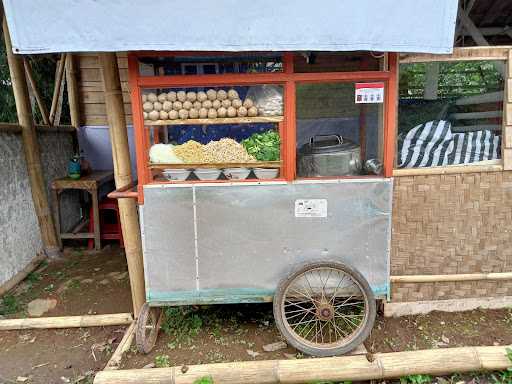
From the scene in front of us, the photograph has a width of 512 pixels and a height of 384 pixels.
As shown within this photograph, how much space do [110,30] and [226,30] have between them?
84 cm

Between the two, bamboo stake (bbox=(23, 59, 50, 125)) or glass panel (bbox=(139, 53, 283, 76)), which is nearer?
glass panel (bbox=(139, 53, 283, 76))

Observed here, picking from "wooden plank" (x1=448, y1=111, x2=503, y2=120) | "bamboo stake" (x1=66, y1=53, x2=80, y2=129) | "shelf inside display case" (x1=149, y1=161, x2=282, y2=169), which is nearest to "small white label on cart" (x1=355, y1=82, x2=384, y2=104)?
"shelf inside display case" (x1=149, y1=161, x2=282, y2=169)

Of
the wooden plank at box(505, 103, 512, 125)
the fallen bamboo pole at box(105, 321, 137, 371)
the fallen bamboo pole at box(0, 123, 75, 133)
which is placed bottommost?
the fallen bamboo pole at box(105, 321, 137, 371)

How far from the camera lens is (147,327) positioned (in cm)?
351

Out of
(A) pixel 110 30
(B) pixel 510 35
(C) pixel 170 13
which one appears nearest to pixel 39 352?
(A) pixel 110 30

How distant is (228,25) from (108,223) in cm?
482

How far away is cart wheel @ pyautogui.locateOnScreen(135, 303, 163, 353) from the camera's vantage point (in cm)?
335

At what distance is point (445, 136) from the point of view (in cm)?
372

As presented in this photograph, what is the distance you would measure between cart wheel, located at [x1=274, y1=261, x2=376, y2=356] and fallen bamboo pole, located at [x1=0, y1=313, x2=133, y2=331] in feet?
5.81

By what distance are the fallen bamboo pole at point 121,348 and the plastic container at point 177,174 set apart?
63.6 inches

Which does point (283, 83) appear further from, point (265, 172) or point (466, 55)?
point (466, 55)

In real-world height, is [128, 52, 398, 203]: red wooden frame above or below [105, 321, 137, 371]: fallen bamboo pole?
above

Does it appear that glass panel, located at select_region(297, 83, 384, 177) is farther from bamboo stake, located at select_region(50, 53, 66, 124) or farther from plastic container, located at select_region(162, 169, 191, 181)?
bamboo stake, located at select_region(50, 53, 66, 124)

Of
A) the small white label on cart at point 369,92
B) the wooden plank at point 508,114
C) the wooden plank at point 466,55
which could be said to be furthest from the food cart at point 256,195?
the wooden plank at point 508,114
